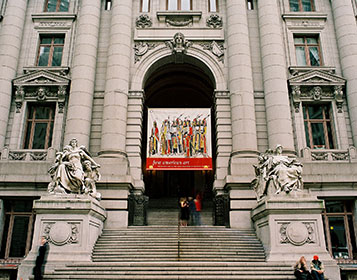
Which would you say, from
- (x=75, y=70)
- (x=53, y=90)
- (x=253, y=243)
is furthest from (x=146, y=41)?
(x=253, y=243)

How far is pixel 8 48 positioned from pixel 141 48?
822 cm

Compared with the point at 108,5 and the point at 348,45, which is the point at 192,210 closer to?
the point at 348,45

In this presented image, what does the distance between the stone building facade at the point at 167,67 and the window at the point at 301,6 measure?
0.29ft

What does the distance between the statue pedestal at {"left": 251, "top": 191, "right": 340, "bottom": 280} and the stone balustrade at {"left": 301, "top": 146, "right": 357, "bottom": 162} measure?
5808mm

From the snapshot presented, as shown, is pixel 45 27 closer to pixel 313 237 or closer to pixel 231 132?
pixel 231 132

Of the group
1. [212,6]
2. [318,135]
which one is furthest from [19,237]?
[212,6]

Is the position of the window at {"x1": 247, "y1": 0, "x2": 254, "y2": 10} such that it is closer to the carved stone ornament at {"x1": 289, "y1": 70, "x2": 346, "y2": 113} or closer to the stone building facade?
the stone building facade

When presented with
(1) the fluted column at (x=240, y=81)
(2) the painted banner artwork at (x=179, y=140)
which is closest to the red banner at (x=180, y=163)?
(2) the painted banner artwork at (x=179, y=140)

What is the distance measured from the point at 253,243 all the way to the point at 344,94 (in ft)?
38.3

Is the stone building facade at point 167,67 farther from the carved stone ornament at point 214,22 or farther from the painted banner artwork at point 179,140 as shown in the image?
the painted banner artwork at point 179,140

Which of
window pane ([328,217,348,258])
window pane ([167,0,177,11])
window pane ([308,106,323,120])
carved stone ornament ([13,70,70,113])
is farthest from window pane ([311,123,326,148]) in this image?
carved stone ornament ([13,70,70,113])

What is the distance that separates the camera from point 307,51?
72.9ft

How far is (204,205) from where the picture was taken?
24.2 m

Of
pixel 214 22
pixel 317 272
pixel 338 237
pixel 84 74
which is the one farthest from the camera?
pixel 214 22
